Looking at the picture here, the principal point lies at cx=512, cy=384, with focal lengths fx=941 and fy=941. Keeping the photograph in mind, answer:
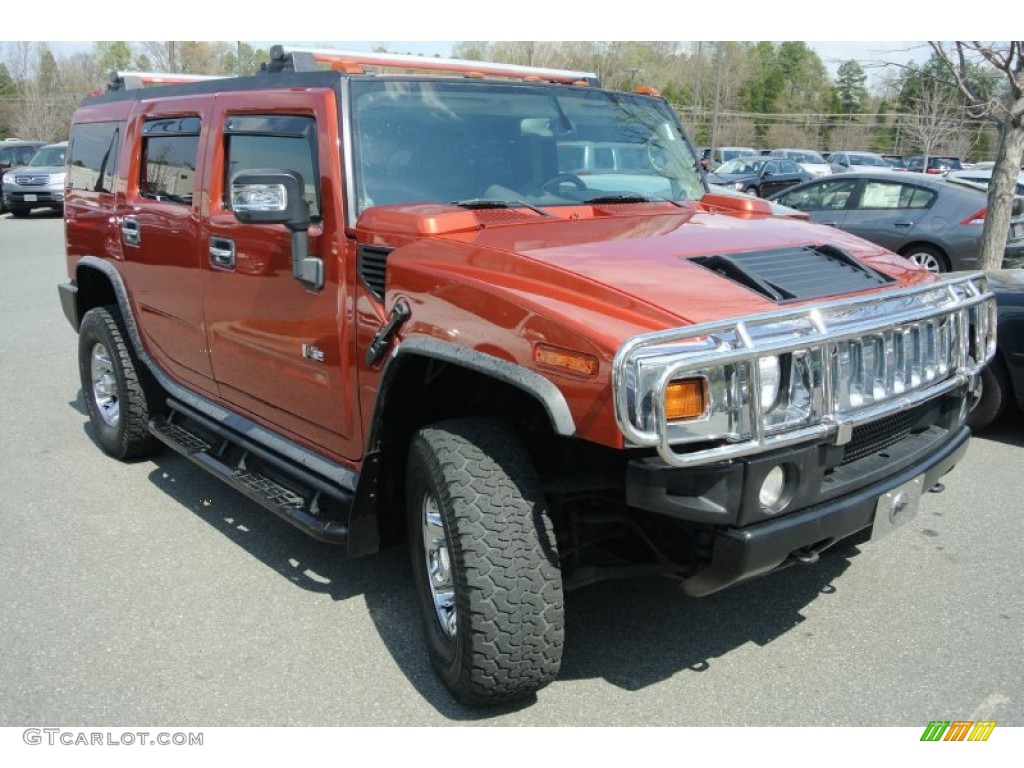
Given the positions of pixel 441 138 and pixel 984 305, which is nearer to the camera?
pixel 984 305

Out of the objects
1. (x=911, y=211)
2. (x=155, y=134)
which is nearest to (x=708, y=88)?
(x=911, y=211)

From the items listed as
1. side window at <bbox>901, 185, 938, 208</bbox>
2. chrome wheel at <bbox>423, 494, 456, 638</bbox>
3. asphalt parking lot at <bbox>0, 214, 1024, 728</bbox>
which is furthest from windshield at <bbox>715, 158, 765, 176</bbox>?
chrome wheel at <bbox>423, 494, 456, 638</bbox>

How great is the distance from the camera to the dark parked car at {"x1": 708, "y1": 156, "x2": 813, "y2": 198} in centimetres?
1973

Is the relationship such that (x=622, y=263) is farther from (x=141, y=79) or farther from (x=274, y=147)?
(x=141, y=79)

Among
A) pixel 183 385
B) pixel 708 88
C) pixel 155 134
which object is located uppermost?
pixel 708 88

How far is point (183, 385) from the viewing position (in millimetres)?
5000

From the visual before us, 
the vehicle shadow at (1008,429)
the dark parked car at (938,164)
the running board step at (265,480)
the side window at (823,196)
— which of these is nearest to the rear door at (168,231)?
the running board step at (265,480)

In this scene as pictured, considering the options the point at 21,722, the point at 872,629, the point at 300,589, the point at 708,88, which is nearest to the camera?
the point at 21,722

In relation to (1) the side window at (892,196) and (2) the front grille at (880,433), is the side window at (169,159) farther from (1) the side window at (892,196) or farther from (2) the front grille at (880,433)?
(1) the side window at (892,196)

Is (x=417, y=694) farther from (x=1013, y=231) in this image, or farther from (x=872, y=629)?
(x=1013, y=231)

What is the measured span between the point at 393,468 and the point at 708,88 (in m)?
52.5

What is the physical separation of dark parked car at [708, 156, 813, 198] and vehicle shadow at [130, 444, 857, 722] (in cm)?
1296

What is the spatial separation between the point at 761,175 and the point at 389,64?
18.3 meters

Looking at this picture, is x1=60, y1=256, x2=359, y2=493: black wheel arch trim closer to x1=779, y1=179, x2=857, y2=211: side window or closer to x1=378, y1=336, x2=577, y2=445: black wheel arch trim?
x1=378, y1=336, x2=577, y2=445: black wheel arch trim
